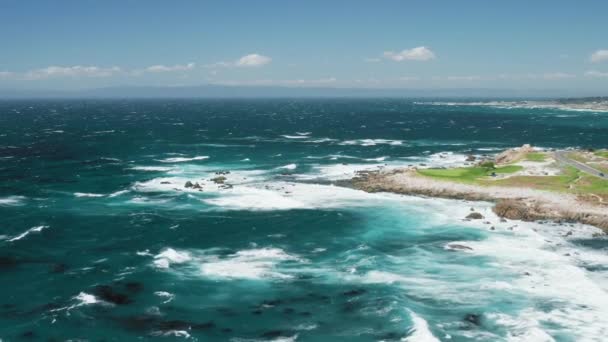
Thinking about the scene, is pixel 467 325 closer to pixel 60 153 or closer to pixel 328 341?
pixel 328 341

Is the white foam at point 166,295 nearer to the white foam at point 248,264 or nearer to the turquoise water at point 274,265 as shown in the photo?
the turquoise water at point 274,265

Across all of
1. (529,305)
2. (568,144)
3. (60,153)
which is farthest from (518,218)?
(60,153)

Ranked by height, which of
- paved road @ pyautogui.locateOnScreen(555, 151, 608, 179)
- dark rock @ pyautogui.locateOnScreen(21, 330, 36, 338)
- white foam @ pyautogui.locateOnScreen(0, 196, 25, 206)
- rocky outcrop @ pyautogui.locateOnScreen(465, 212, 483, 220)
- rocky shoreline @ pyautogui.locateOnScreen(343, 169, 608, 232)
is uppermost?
paved road @ pyautogui.locateOnScreen(555, 151, 608, 179)

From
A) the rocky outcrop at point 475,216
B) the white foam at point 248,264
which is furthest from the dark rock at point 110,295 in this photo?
the rocky outcrop at point 475,216

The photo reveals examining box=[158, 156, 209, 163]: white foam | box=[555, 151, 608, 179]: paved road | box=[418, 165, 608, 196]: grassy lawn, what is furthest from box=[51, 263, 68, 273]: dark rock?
box=[555, 151, 608, 179]: paved road

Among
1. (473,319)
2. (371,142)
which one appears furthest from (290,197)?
(371,142)

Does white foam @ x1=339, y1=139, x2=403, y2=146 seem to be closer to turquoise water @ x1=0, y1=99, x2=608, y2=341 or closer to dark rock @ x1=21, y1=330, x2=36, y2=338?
turquoise water @ x1=0, y1=99, x2=608, y2=341

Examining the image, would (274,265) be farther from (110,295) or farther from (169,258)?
(110,295)
